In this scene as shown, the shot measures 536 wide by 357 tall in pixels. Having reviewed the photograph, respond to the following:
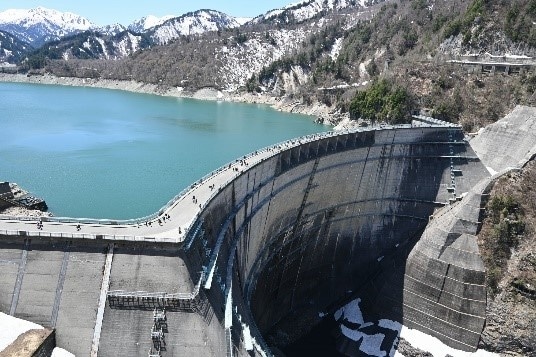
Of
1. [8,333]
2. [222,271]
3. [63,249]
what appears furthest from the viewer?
[222,271]

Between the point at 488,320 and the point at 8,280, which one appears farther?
the point at 488,320

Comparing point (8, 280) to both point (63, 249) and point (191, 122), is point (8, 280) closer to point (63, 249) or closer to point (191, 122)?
point (63, 249)

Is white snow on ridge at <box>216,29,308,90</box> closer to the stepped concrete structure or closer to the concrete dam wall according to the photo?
the stepped concrete structure

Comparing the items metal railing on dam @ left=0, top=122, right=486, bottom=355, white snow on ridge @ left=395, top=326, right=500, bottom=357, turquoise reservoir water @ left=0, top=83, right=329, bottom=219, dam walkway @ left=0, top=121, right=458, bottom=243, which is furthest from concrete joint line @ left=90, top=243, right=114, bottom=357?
white snow on ridge @ left=395, top=326, right=500, bottom=357

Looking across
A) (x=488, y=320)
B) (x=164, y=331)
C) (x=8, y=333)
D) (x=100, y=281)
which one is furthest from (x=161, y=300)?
(x=488, y=320)

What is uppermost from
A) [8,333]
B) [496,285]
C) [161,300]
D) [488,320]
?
[161,300]

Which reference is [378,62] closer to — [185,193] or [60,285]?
[185,193]

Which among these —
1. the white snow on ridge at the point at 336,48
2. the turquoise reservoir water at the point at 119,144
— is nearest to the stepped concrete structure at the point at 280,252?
the turquoise reservoir water at the point at 119,144

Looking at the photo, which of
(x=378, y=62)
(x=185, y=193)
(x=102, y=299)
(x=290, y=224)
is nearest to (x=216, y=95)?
(x=378, y=62)
